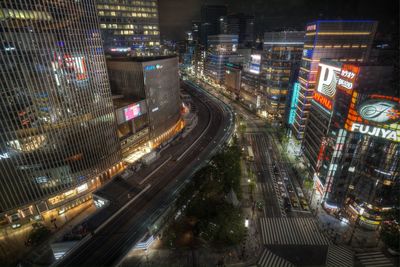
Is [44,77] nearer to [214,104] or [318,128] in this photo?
[318,128]

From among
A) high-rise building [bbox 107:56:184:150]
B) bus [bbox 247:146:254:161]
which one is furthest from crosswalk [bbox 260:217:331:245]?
high-rise building [bbox 107:56:184:150]

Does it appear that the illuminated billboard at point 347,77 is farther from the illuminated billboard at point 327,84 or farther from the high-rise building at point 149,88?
the high-rise building at point 149,88

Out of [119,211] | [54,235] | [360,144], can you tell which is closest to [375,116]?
[360,144]

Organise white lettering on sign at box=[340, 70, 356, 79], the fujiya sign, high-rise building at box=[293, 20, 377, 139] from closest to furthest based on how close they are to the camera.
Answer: the fujiya sign → white lettering on sign at box=[340, 70, 356, 79] → high-rise building at box=[293, 20, 377, 139]

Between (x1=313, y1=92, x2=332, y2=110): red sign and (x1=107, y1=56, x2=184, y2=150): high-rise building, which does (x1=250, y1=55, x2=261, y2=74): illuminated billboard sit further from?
(x1=313, y1=92, x2=332, y2=110): red sign

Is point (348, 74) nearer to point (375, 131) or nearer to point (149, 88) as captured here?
point (375, 131)
